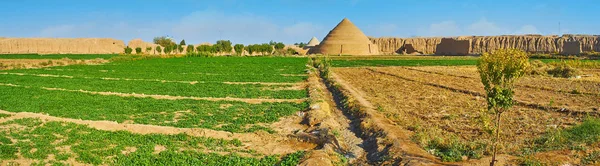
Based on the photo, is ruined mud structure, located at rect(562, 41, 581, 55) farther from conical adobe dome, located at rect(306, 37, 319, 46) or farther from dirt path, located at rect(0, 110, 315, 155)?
A: dirt path, located at rect(0, 110, 315, 155)

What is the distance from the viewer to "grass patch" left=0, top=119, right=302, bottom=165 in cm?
884

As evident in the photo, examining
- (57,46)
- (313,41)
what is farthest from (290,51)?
(57,46)

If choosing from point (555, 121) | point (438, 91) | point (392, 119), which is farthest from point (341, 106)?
point (555, 121)

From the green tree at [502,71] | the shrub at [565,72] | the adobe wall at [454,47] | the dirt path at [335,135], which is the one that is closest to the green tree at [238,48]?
the adobe wall at [454,47]

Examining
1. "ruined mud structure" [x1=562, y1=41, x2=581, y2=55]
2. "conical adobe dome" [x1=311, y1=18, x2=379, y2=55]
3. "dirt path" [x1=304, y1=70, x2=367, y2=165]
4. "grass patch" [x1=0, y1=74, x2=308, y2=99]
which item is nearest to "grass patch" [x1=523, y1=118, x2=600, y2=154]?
"dirt path" [x1=304, y1=70, x2=367, y2=165]

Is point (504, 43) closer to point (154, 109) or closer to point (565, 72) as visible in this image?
point (565, 72)

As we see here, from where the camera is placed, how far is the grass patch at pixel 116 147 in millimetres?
8836

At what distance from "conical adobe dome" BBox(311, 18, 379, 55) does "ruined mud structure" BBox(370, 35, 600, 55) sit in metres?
16.9

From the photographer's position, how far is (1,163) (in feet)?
27.9

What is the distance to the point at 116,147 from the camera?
9.67 meters

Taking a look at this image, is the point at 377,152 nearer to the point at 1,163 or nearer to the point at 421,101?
the point at 1,163

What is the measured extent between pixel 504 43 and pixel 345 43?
2067 inches

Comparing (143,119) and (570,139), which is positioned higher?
(570,139)

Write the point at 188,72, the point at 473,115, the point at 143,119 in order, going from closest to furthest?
the point at 143,119 < the point at 473,115 < the point at 188,72
